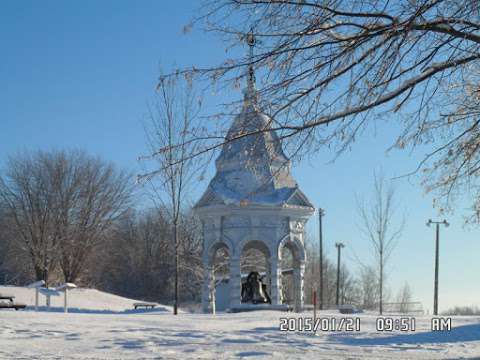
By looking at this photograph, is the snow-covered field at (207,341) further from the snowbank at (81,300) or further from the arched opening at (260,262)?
the snowbank at (81,300)

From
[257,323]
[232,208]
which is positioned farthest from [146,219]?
[257,323]

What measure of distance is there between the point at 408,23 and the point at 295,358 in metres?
4.69

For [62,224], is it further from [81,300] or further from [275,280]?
[275,280]

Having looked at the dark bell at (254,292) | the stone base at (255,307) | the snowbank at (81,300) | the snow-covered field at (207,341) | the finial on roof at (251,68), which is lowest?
the snowbank at (81,300)

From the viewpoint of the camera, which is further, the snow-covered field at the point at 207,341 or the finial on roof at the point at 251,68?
the snow-covered field at the point at 207,341

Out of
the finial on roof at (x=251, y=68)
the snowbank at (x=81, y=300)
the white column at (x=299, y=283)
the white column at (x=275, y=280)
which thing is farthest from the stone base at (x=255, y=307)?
the finial on roof at (x=251, y=68)

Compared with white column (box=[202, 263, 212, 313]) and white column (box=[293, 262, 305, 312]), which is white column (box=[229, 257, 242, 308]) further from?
white column (box=[293, 262, 305, 312])

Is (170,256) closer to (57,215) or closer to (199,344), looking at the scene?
(57,215)

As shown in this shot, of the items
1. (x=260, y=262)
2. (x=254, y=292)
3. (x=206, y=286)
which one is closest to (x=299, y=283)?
(x=254, y=292)

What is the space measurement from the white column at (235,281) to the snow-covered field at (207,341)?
23.4ft

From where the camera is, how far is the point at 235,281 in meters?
22.2

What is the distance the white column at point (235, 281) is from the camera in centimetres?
2216

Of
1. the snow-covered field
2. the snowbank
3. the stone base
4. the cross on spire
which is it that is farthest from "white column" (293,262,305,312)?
the cross on spire

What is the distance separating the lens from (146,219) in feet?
210
